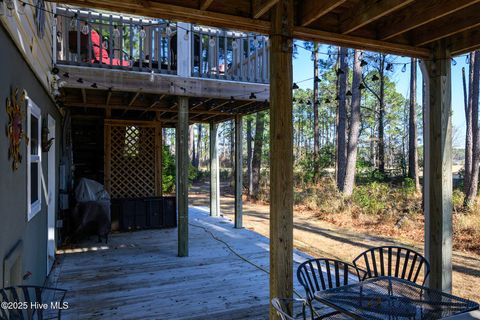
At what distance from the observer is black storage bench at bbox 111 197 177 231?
686 centimetres

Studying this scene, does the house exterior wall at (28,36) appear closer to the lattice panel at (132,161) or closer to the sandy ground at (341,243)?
the lattice panel at (132,161)

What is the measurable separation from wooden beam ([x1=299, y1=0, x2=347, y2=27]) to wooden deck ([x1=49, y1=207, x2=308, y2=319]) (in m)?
2.58

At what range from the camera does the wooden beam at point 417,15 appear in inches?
88.2

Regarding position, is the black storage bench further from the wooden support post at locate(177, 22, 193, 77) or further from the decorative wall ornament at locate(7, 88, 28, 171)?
the decorative wall ornament at locate(7, 88, 28, 171)

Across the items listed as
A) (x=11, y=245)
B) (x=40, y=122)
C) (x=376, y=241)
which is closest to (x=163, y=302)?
(x=11, y=245)

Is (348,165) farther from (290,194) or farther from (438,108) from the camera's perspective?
(290,194)

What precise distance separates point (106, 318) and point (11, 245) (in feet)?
4.34

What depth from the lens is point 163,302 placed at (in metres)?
3.43

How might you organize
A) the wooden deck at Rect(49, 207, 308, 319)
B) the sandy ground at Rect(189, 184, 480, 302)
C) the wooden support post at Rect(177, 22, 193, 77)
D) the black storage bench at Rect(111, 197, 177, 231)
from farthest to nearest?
the black storage bench at Rect(111, 197, 177, 231) → the wooden support post at Rect(177, 22, 193, 77) → the sandy ground at Rect(189, 184, 480, 302) → the wooden deck at Rect(49, 207, 308, 319)

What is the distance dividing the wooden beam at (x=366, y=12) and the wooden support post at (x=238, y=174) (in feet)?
15.8

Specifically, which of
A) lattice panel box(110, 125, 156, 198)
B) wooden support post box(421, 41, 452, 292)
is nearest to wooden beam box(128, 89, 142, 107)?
lattice panel box(110, 125, 156, 198)

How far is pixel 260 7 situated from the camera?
2.29 meters

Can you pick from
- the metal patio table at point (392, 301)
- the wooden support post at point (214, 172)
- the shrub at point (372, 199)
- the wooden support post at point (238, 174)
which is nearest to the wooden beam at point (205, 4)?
the metal patio table at point (392, 301)

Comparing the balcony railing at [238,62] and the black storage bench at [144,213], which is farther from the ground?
the balcony railing at [238,62]
